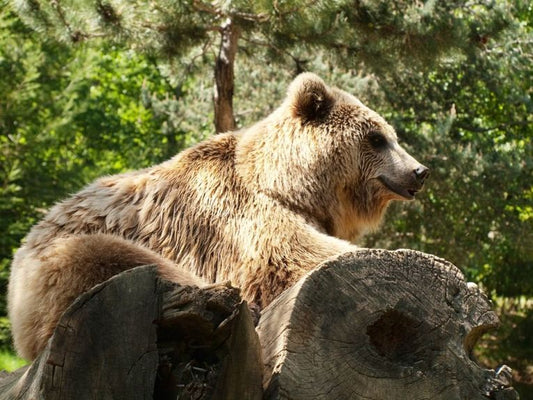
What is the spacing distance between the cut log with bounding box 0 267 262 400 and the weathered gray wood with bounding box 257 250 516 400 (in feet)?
0.55

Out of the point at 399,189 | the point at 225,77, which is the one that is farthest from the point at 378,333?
the point at 225,77

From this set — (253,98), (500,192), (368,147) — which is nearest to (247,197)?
(368,147)

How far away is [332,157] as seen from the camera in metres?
5.47

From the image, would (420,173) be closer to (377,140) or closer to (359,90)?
(377,140)

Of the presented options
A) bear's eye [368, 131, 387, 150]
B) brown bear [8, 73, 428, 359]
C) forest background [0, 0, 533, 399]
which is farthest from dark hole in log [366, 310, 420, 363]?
forest background [0, 0, 533, 399]

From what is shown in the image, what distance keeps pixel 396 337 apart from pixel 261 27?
7.04 m

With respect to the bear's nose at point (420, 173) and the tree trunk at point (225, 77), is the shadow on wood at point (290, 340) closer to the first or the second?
the bear's nose at point (420, 173)

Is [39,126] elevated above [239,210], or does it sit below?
below

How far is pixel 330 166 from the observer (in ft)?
17.9

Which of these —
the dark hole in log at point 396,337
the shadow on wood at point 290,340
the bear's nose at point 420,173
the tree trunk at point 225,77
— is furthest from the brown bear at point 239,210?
the tree trunk at point 225,77

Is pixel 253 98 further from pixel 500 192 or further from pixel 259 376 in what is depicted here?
pixel 259 376

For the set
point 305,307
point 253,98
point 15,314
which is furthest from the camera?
point 253,98

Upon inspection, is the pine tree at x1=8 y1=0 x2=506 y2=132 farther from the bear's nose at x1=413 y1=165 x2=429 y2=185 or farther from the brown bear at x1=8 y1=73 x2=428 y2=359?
the bear's nose at x1=413 y1=165 x2=429 y2=185

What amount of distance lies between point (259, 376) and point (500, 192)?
39.7ft
